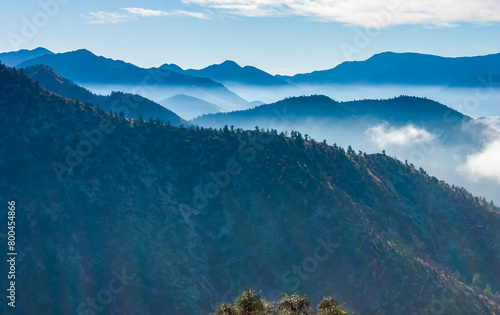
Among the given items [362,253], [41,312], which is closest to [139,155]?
[41,312]

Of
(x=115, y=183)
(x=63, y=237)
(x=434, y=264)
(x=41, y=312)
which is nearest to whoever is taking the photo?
(x=41, y=312)

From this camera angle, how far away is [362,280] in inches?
6693

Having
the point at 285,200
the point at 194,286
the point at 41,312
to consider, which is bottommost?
the point at 41,312

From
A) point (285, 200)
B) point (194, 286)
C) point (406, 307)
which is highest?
point (285, 200)

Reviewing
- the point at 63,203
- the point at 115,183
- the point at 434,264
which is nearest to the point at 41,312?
the point at 63,203

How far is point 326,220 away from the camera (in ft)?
623

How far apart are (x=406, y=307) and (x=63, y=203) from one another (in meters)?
129

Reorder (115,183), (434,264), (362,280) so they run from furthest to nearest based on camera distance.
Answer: (434,264) → (115,183) → (362,280)

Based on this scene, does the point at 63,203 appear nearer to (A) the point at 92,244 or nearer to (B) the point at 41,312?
(A) the point at 92,244

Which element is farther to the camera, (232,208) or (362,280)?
(232,208)

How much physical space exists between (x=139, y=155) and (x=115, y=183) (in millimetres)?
21573

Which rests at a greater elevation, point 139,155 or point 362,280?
point 139,155

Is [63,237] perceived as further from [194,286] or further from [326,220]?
[326,220]

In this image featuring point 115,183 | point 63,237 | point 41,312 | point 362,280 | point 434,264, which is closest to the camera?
point 41,312
